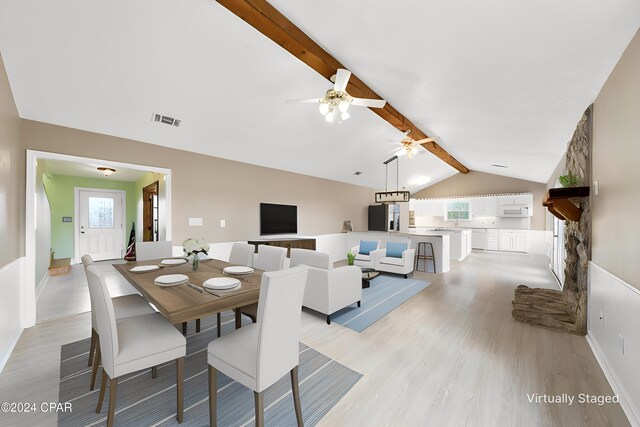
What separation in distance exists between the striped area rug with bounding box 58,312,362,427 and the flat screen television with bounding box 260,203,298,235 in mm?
3251

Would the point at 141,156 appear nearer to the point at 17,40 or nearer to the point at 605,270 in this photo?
the point at 17,40

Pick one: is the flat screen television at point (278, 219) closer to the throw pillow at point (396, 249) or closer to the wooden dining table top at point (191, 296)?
the throw pillow at point (396, 249)

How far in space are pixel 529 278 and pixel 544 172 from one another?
10.7 ft

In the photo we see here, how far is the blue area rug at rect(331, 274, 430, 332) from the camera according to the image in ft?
10.1

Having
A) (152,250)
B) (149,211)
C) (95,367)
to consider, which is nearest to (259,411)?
(95,367)

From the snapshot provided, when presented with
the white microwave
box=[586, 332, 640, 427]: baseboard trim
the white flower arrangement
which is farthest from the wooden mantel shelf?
the white microwave

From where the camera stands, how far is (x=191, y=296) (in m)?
1.60

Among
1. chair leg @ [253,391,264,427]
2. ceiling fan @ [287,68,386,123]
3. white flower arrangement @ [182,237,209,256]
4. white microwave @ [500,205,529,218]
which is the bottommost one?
chair leg @ [253,391,264,427]

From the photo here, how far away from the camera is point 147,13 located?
6.75 feet

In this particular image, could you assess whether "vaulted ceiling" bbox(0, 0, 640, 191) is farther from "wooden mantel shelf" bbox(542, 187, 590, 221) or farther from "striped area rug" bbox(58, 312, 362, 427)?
"striped area rug" bbox(58, 312, 362, 427)

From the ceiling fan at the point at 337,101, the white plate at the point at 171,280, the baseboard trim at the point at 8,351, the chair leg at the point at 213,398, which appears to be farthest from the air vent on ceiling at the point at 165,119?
the chair leg at the point at 213,398

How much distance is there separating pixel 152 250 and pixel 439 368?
335cm

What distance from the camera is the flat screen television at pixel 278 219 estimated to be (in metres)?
5.36

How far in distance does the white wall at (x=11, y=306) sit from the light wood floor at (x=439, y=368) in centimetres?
10
